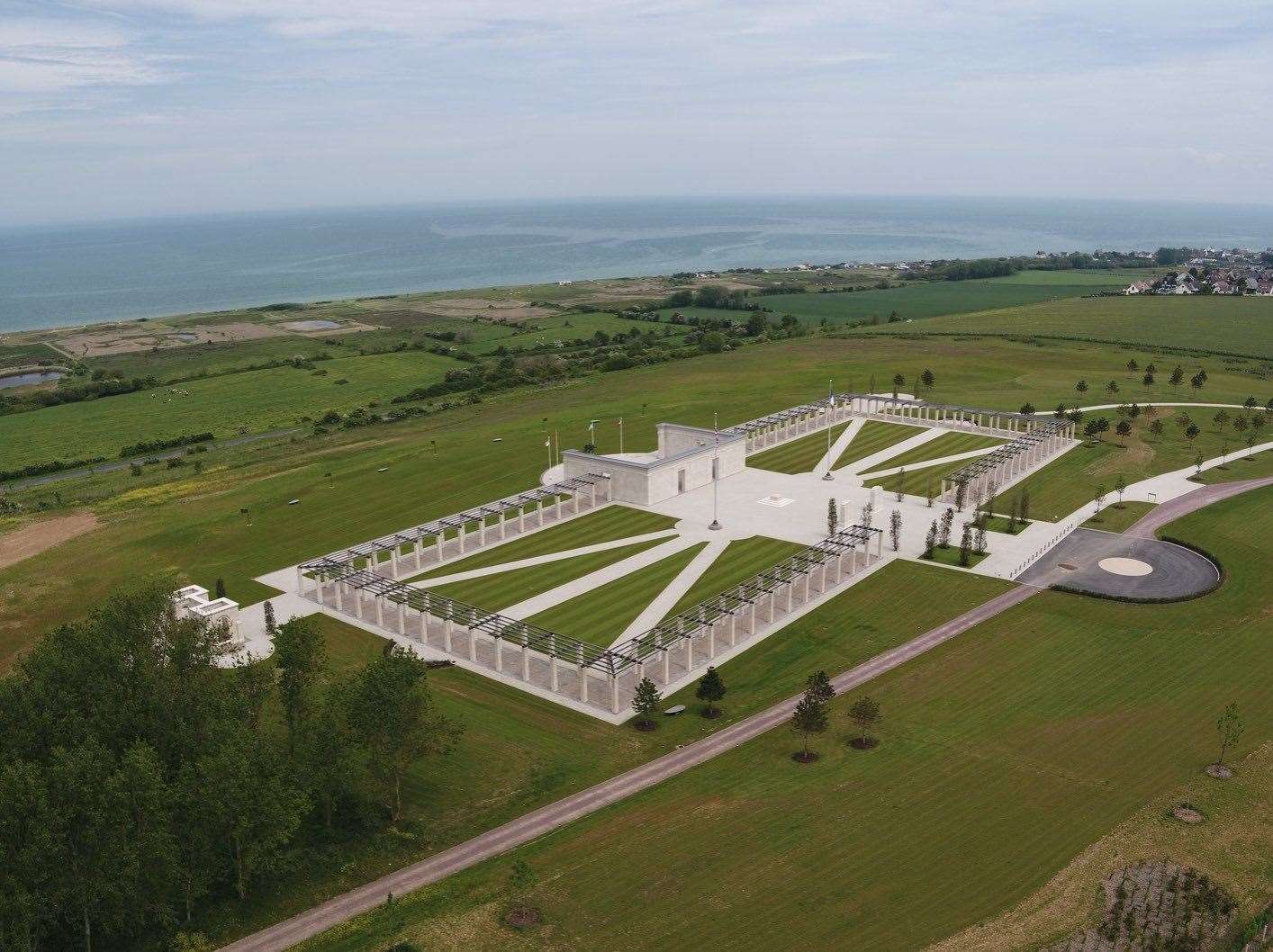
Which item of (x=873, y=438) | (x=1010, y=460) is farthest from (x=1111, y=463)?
(x=873, y=438)

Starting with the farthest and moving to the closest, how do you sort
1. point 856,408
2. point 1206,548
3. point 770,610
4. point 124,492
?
point 856,408, point 124,492, point 1206,548, point 770,610

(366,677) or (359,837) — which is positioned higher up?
(366,677)

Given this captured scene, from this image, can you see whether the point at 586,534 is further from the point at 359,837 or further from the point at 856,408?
the point at 856,408

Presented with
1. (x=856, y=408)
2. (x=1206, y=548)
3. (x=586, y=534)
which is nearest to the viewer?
(x=1206, y=548)

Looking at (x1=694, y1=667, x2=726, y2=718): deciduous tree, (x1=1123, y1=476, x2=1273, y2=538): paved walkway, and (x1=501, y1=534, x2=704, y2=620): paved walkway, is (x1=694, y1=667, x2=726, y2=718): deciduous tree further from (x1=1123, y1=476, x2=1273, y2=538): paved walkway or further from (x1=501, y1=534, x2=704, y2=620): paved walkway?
(x1=1123, y1=476, x2=1273, y2=538): paved walkway

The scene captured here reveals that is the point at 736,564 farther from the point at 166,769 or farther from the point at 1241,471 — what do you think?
the point at 1241,471

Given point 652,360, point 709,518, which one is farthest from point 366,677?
point 652,360
